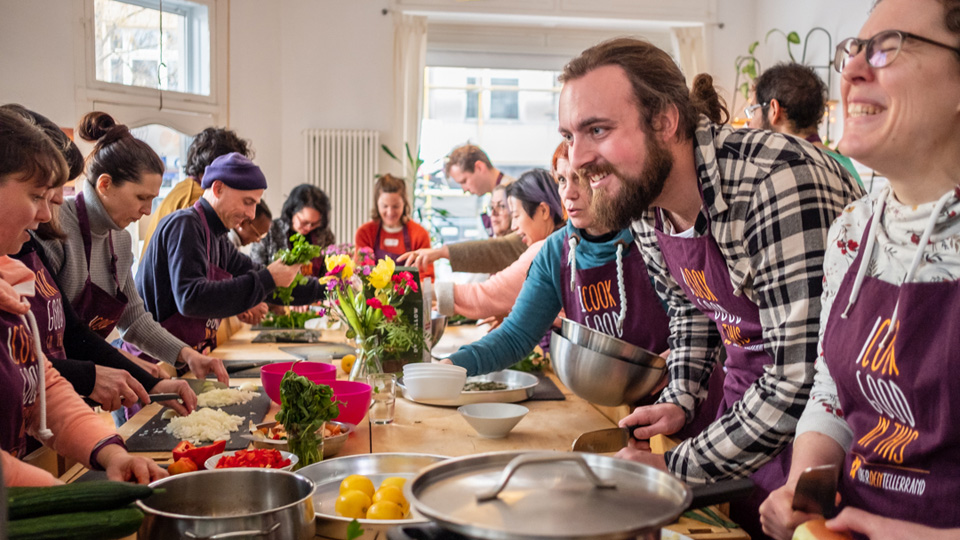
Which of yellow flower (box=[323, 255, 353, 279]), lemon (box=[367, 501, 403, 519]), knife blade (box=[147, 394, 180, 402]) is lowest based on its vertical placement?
knife blade (box=[147, 394, 180, 402])

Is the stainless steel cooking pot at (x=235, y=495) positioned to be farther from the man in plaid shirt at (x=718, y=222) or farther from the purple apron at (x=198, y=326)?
the purple apron at (x=198, y=326)

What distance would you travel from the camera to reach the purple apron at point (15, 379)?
150 centimetres

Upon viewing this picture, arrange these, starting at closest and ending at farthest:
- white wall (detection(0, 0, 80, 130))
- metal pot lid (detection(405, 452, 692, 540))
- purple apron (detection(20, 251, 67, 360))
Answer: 1. metal pot lid (detection(405, 452, 692, 540))
2. purple apron (detection(20, 251, 67, 360))
3. white wall (detection(0, 0, 80, 130))

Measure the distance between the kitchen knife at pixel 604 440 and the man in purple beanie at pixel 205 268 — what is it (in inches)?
75.0

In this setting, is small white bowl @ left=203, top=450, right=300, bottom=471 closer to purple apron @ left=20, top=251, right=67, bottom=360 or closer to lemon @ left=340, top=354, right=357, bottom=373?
purple apron @ left=20, top=251, right=67, bottom=360

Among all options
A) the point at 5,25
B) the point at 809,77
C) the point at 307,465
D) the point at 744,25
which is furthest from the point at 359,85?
the point at 307,465

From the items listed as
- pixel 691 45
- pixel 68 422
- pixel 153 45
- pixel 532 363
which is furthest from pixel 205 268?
pixel 691 45

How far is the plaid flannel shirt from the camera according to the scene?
132 centimetres

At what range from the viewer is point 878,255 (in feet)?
3.78

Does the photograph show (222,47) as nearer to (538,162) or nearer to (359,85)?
(359,85)

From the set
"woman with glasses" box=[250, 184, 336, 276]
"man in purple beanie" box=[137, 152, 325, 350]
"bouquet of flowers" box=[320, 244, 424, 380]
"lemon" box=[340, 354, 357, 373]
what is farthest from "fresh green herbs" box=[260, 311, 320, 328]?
"bouquet of flowers" box=[320, 244, 424, 380]

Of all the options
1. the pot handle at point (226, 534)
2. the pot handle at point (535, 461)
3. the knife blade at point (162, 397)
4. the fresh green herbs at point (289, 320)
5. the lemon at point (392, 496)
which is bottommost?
the fresh green herbs at point (289, 320)

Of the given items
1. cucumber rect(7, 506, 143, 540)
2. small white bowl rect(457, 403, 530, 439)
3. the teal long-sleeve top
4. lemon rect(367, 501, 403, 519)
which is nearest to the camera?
cucumber rect(7, 506, 143, 540)

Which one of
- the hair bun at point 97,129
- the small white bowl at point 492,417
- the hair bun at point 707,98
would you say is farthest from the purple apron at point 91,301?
the hair bun at point 707,98
